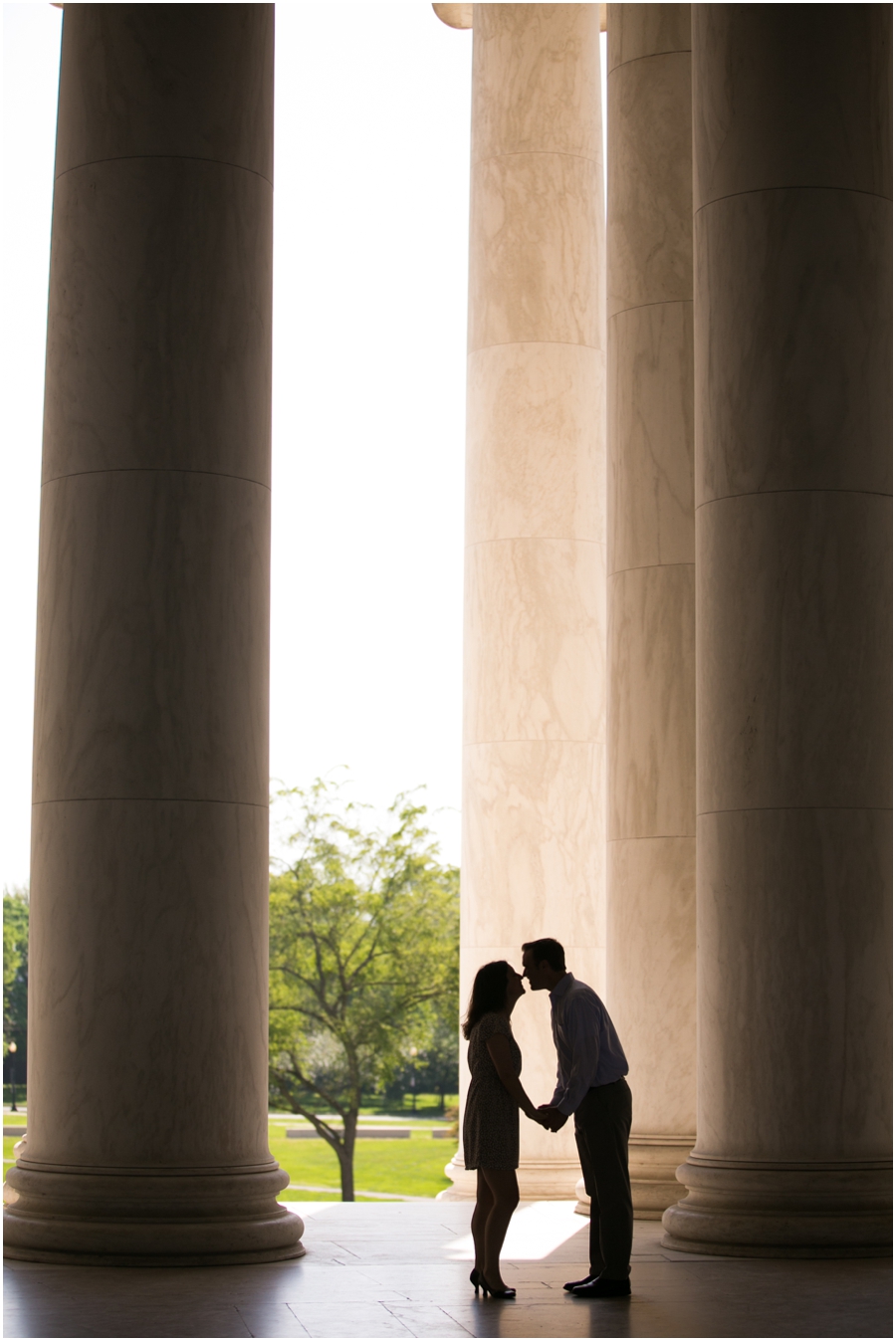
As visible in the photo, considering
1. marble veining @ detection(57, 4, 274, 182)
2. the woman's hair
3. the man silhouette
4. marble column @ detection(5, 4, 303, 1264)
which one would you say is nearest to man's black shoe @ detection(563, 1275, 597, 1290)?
the man silhouette

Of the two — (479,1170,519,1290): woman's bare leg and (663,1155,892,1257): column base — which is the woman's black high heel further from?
(663,1155,892,1257): column base

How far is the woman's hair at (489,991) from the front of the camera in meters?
153

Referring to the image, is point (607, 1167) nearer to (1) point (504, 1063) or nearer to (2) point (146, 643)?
(1) point (504, 1063)

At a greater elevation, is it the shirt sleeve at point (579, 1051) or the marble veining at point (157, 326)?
the marble veining at point (157, 326)

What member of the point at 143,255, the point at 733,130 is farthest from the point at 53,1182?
the point at 733,130

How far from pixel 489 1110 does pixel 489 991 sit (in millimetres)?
11293

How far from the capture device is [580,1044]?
155 metres

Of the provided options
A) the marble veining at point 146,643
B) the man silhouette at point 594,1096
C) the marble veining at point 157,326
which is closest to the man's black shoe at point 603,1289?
the man silhouette at point 594,1096

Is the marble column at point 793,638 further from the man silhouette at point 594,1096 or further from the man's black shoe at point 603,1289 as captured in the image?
the man's black shoe at point 603,1289

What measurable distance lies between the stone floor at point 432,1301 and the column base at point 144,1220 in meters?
2.24

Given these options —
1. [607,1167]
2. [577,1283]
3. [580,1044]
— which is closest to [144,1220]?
[577,1283]

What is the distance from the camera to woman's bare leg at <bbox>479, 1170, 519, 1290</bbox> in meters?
150

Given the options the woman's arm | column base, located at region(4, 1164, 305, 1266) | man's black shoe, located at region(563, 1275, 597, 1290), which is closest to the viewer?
the woman's arm

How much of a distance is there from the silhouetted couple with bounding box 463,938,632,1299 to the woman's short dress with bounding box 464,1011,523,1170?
0.10 m
